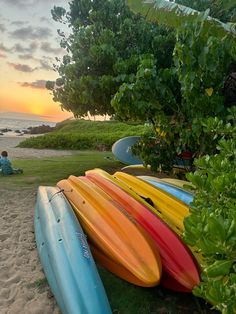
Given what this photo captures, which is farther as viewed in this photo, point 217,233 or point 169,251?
point 169,251

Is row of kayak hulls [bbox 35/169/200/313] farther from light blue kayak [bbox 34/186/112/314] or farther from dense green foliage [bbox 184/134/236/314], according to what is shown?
dense green foliage [bbox 184/134/236/314]

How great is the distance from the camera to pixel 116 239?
442cm

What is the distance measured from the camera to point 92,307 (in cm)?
338

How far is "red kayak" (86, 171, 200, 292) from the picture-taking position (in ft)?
12.6

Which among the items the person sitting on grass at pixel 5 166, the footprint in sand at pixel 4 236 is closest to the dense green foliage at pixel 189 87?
the footprint in sand at pixel 4 236

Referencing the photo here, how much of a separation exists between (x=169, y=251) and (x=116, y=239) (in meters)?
→ 0.69

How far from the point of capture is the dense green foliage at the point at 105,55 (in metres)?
9.35

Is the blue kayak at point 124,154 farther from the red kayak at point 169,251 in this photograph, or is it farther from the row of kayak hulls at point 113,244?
the red kayak at point 169,251

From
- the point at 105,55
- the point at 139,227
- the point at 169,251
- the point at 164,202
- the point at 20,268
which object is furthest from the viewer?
the point at 105,55

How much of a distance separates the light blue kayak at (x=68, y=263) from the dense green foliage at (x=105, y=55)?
4.59 metres

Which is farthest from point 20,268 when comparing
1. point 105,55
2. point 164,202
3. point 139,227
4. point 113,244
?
point 105,55

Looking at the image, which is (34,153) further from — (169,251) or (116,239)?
(169,251)

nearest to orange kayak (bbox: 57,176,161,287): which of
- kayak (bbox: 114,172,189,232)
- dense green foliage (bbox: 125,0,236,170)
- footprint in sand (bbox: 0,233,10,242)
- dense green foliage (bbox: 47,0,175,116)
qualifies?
kayak (bbox: 114,172,189,232)

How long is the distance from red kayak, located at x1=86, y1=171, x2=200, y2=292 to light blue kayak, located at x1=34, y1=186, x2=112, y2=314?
82cm
